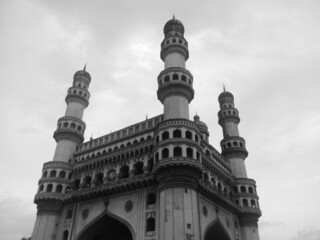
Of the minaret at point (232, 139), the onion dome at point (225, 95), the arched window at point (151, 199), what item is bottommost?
the arched window at point (151, 199)

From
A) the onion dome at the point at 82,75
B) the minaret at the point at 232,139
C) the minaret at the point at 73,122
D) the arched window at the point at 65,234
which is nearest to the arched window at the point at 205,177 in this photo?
the minaret at the point at 232,139

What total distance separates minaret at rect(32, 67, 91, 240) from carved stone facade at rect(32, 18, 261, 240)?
0.44ft

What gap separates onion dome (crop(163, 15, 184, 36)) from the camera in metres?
46.5

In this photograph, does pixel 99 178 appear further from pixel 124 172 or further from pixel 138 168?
pixel 138 168

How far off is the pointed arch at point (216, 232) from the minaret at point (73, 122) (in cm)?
2205

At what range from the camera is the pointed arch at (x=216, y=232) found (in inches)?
1443

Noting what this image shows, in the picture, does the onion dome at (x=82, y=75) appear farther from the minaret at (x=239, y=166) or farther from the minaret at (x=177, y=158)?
the minaret at (x=239, y=166)

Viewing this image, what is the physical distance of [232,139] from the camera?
50.8 m

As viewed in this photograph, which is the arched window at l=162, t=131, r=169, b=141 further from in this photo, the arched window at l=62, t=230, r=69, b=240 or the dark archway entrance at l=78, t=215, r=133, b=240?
the arched window at l=62, t=230, r=69, b=240

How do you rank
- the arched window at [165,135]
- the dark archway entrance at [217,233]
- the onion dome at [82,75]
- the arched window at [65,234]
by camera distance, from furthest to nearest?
the onion dome at [82,75]
the arched window at [65,234]
the dark archway entrance at [217,233]
the arched window at [165,135]

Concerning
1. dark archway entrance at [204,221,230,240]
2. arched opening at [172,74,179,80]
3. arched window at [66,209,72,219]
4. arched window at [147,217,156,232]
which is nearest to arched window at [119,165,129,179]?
arched window at [147,217,156,232]

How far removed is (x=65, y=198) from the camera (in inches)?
1599

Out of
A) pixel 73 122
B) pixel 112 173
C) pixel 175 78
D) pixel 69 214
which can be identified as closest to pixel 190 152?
pixel 175 78

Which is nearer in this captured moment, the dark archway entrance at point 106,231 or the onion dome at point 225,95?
the dark archway entrance at point 106,231
